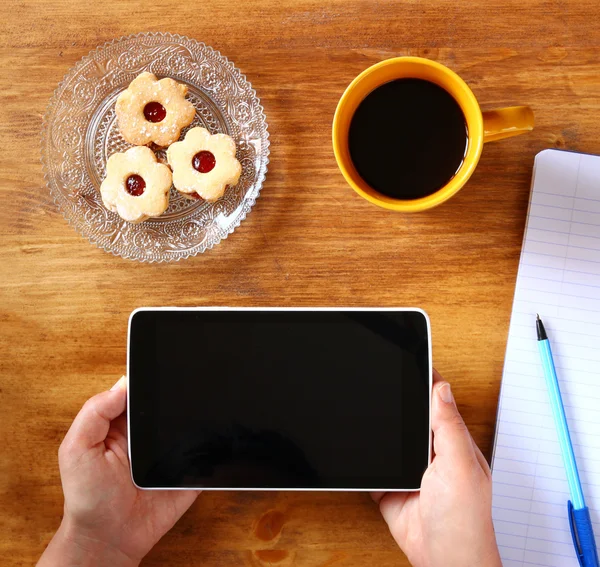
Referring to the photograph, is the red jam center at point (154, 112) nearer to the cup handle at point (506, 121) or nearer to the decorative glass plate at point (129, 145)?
the decorative glass plate at point (129, 145)

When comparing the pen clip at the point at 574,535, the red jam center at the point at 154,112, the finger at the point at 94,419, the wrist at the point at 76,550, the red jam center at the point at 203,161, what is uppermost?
the red jam center at the point at 154,112

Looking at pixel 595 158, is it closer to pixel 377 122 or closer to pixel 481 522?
pixel 377 122

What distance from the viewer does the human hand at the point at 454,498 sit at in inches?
27.6

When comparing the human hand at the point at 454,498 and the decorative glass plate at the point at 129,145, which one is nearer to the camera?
the human hand at the point at 454,498

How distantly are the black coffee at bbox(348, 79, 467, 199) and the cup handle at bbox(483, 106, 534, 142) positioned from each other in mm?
40

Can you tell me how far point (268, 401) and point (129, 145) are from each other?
1.32 feet

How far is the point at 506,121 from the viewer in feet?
2.31

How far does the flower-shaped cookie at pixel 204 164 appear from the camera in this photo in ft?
2.56

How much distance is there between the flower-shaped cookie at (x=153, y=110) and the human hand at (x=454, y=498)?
0.48 m

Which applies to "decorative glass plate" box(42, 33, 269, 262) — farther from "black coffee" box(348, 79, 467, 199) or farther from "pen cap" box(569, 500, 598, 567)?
"pen cap" box(569, 500, 598, 567)

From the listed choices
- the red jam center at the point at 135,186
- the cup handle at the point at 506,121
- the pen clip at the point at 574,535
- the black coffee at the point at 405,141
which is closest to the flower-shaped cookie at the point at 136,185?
the red jam center at the point at 135,186

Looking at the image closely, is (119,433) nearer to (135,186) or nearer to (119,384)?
(119,384)

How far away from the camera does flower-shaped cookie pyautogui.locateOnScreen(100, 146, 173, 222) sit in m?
0.79

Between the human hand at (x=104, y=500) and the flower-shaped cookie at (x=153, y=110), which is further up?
the flower-shaped cookie at (x=153, y=110)
